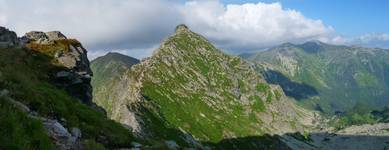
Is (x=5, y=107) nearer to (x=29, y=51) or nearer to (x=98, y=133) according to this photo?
(x=98, y=133)

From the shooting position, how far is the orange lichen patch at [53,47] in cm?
6538

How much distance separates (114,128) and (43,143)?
15421 millimetres

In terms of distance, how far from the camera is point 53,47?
67.9m

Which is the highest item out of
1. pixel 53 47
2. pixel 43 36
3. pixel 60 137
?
pixel 43 36

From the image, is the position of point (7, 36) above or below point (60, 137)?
above

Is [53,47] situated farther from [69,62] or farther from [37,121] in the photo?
[37,121]

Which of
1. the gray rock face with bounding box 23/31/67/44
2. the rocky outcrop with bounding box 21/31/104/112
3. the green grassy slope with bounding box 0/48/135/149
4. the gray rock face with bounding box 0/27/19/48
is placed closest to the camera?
the green grassy slope with bounding box 0/48/135/149

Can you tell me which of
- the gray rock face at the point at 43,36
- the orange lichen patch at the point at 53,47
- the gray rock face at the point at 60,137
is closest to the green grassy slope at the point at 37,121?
the gray rock face at the point at 60,137

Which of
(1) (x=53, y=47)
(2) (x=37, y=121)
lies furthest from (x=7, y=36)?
(2) (x=37, y=121)

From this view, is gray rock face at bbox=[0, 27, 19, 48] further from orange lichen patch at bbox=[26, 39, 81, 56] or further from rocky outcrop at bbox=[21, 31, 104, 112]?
orange lichen patch at bbox=[26, 39, 81, 56]

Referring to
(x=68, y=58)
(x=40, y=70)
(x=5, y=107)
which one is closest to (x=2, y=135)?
(x=5, y=107)

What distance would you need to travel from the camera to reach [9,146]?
17297 millimetres

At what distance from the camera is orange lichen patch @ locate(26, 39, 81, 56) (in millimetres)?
65375

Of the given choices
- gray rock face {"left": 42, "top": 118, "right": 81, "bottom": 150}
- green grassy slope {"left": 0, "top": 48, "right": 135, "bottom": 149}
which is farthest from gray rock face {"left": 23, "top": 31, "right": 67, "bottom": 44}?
gray rock face {"left": 42, "top": 118, "right": 81, "bottom": 150}
